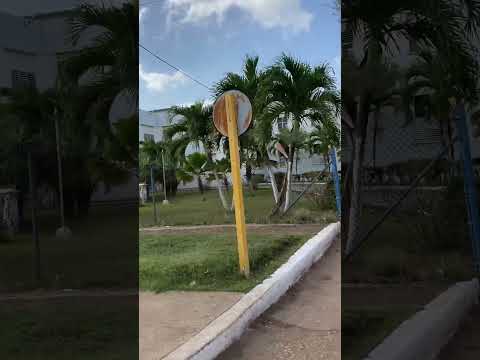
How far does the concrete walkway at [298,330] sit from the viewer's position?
2803mm

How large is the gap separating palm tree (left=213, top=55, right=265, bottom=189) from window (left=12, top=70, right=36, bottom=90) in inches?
277

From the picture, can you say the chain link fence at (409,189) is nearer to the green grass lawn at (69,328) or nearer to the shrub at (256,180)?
the green grass lawn at (69,328)

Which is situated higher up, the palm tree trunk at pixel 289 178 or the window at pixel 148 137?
the window at pixel 148 137

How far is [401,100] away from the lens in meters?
2.31

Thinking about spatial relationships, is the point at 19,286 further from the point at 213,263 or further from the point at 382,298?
the point at 213,263

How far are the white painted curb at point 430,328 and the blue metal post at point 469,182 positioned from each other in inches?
11.0

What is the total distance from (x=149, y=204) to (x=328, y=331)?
210 inches

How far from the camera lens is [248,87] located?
8.38 m

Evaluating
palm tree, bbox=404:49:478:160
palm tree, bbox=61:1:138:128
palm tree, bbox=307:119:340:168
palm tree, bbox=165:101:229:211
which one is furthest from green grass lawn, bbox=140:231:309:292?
palm tree, bbox=61:1:138:128

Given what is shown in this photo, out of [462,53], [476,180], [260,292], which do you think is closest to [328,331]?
[260,292]

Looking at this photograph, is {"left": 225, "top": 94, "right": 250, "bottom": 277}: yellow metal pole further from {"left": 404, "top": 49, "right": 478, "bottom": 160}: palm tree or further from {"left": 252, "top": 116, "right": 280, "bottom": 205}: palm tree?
{"left": 252, "top": 116, "right": 280, "bottom": 205}: palm tree

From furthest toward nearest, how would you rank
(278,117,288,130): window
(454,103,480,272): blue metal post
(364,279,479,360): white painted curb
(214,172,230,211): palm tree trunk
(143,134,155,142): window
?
(214,172,230,211): palm tree trunk
(278,117,288,130): window
(143,134,155,142): window
(454,103,480,272): blue metal post
(364,279,479,360): white painted curb

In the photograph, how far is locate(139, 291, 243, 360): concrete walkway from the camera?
2848mm

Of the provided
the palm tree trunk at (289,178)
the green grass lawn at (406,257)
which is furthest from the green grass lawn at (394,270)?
the palm tree trunk at (289,178)
